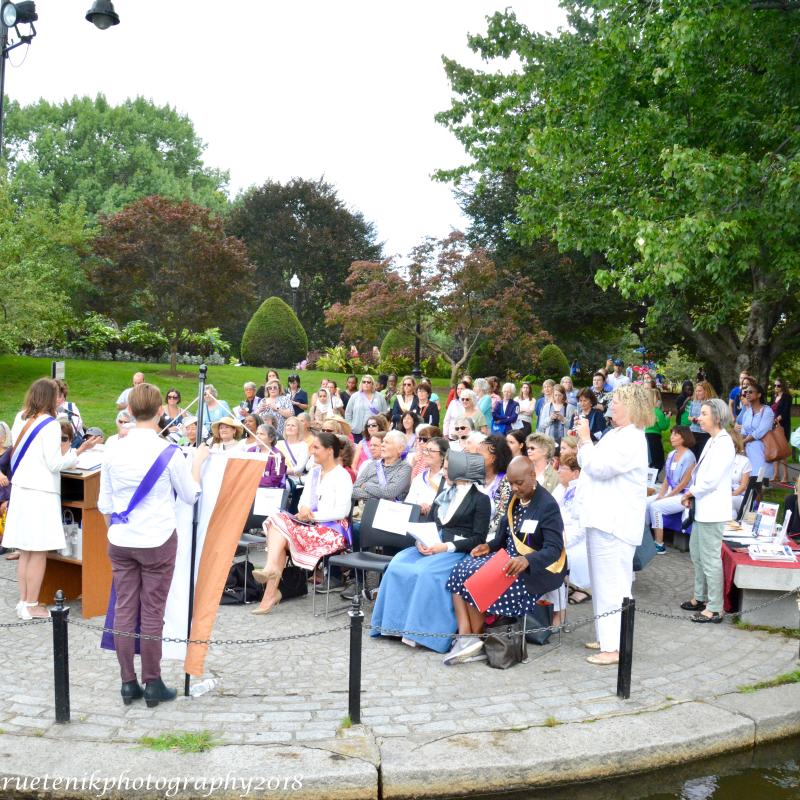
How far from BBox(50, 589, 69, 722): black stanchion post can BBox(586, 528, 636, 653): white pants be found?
379 cm

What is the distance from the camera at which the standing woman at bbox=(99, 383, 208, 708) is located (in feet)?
16.8

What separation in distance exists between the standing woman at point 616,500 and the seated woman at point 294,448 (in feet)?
13.9

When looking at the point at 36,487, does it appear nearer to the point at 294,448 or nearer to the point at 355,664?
the point at 355,664

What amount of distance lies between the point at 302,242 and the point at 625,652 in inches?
1731

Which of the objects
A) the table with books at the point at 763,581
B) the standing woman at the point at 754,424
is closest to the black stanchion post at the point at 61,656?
the table with books at the point at 763,581

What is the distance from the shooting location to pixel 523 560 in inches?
242

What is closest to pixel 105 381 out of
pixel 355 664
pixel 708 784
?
pixel 355 664

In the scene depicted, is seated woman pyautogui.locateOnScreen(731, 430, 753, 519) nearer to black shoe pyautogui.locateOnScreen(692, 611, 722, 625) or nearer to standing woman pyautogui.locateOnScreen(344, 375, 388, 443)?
black shoe pyautogui.locateOnScreen(692, 611, 722, 625)

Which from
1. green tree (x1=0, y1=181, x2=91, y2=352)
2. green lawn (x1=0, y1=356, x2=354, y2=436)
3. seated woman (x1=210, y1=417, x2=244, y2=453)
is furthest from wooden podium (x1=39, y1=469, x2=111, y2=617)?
green tree (x1=0, y1=181, x2=91, y2=352)

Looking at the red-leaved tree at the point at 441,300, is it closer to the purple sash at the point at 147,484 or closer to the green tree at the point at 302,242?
the purple sash at the point at 147,484

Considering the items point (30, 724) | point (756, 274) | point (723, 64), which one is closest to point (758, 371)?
point (756, 274)

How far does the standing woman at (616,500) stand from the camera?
624 cm

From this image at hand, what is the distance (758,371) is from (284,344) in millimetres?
17041

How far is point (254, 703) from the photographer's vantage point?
543cm
